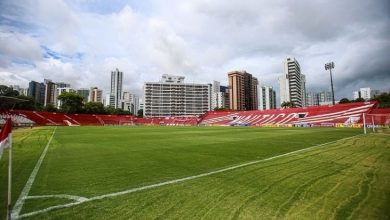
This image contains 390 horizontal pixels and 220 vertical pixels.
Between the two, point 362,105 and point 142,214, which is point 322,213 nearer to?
point 142,214

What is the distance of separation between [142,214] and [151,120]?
111478mm

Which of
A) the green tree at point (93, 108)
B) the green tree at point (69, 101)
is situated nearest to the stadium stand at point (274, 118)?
the green tree at point (69, 101)

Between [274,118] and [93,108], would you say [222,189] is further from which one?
[93,108]

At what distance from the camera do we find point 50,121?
7512cm

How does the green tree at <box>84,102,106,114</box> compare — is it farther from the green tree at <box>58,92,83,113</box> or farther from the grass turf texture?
the grass turf texture

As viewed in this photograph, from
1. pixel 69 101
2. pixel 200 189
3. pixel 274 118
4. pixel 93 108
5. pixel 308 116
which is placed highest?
pixel 69 101

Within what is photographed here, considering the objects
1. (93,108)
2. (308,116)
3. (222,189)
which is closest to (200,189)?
(222,189)

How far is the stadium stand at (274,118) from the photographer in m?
52.0

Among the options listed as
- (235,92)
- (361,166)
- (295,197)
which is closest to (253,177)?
(295,197)

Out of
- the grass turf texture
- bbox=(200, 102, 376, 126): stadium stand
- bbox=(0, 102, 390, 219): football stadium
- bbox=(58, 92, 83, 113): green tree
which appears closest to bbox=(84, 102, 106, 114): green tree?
bbox=(58, 92, 83, 113): green tree

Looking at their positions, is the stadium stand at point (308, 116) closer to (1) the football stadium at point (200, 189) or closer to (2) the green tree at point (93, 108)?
(1) the football stadium at point (200, 189)

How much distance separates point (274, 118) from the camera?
6906 cm

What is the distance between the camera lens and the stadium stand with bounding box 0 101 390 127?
52.0 m

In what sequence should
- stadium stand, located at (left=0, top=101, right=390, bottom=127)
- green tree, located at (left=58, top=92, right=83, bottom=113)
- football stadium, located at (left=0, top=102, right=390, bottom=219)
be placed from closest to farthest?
→ 1. football stadium, located at (left=0, top=102, right=390, bottom=219)
2. stadium stand, located at (left=0, top=101, right=390, bottom=127)
3. green tree, located at (left=58, top=92, right=83, bottom=113)
